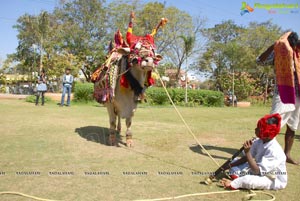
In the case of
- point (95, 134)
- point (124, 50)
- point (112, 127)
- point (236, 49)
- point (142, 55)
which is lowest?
point (95, 134)

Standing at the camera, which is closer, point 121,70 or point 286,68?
point 286,68

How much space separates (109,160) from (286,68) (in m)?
3.41

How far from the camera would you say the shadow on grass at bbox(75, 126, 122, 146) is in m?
7.29

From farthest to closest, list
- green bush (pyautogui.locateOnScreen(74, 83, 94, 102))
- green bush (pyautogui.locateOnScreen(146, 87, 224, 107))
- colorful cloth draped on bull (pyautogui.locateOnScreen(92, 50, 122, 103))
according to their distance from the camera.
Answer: green bush (pyautogui.locateOnScreen(146, 87, 224, 107)) → green bush (pyautogui.locateOnScreen(74, 83, 94, 102)) → colorful cloth draped on bull (pyautogui.locateOnScreen(92, 50, 122, 103))

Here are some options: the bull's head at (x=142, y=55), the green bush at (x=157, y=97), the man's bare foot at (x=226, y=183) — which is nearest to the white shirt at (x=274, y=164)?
the man's bare foot at (x=226, y=183)

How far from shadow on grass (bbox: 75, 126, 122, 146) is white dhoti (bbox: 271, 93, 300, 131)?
3.50m

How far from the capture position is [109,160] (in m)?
5.48

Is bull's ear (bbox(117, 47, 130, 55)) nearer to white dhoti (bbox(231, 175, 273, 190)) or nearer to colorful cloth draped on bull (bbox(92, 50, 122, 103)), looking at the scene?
colorful cloth draped on bull (bbox(92, 50, 122, 103))

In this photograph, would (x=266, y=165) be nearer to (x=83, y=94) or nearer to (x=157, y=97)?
(x=83, y=94)

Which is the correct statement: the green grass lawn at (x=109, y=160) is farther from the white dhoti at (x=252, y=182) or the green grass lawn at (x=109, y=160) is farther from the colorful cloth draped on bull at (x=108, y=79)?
the colorful cloth draped on bull at (x=108, y=79)

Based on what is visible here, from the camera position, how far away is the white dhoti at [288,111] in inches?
215

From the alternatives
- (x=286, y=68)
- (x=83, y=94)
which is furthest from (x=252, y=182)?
(x=83, y=94)

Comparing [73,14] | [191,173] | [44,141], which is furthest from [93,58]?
[191,173]

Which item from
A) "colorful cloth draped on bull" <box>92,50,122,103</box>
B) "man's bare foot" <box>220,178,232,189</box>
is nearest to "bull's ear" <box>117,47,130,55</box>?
"colorful cloth draped on bull" <box>92,50,122,103</box>
